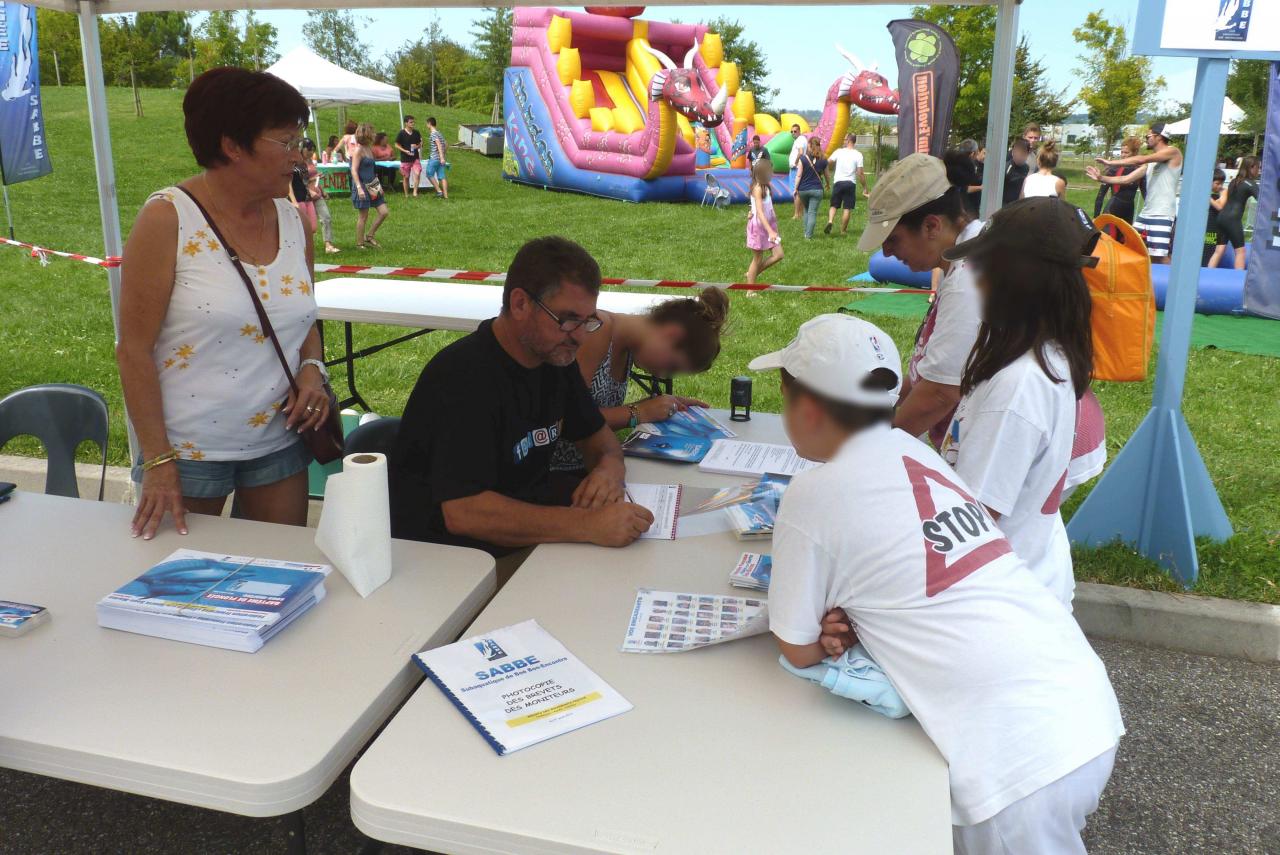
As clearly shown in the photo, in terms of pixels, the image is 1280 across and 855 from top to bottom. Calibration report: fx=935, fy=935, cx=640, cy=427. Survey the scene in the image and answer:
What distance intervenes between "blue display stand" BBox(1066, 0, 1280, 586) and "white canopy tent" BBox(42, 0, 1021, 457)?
0.56 metres

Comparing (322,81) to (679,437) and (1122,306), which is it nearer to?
(679,437)

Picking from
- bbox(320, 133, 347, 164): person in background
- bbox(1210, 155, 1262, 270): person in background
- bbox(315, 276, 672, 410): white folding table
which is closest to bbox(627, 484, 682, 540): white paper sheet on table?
bbox(315, 276, 672, 410): white folding table

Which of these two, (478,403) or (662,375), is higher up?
(478,403)

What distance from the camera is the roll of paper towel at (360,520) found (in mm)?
1668

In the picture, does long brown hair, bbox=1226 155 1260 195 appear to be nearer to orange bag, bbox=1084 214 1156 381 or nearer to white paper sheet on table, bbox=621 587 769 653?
orange bag, bbox=1084 214 1156 381

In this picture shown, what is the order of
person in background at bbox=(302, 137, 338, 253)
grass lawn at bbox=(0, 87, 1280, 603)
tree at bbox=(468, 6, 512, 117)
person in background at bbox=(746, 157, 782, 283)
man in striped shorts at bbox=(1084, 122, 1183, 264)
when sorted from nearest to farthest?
1. grass lawn at bbox=(0, 87, 1280, 603)
2. man in striped shorts at bbox=(1084, 122, 1183, 264)
3. person in background at bbox=(746, 157, 782, 283)
4. person in background at bbox=(302, 137, 338, 253)
5. tree at bbox=(468, 6, 512, 117)

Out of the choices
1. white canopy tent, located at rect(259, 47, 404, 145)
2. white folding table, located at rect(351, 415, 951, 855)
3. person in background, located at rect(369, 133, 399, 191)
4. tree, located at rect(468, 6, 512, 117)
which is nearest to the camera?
white folding table, located at rect(351, 415, 951, 855)

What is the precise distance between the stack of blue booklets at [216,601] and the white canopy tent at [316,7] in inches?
69.4

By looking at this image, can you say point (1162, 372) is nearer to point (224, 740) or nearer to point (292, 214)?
point (292, 214)

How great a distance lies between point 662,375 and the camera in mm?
3379

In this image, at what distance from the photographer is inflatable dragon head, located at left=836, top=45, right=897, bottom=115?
1778 centimetres

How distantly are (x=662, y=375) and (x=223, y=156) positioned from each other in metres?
1.67

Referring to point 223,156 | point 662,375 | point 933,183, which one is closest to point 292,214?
point 223,156

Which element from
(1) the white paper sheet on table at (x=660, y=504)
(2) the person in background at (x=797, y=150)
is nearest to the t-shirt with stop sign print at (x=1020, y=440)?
(1) the white paper sheet on table at (x=660, y=504)
